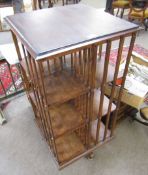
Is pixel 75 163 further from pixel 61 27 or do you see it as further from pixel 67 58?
pixel 61 27

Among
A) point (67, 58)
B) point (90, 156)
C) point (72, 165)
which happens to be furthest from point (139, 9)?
point (72, 165)

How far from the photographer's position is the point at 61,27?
0.89 m

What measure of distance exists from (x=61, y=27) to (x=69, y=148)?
1.02 metres

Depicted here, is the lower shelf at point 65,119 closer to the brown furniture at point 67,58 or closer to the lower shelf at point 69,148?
the brown furniture at point 67,58

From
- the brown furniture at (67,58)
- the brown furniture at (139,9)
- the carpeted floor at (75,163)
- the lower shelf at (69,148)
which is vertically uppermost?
the brown furniture at (67,58)

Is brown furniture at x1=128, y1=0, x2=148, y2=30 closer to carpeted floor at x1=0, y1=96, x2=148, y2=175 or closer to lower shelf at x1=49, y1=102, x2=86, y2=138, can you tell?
carpeted floor at x1=0, y1=96, x2=148, y2=175

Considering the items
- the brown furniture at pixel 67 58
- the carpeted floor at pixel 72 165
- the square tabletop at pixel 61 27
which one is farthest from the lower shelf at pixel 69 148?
the square tabletop at pixel 61 27

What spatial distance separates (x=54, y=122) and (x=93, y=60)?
568 mm

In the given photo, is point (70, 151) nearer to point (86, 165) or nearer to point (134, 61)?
point (86, 165)

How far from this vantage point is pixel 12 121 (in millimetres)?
1877

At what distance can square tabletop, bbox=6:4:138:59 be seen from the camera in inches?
29.7

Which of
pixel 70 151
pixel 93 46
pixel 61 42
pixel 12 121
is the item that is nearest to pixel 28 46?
pixel 61 42

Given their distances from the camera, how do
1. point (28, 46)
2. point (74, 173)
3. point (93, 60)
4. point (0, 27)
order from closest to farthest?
point (28, 46), point (93, 60), point (74, 173), point (0, 27)

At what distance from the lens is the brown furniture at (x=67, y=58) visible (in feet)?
2.55
